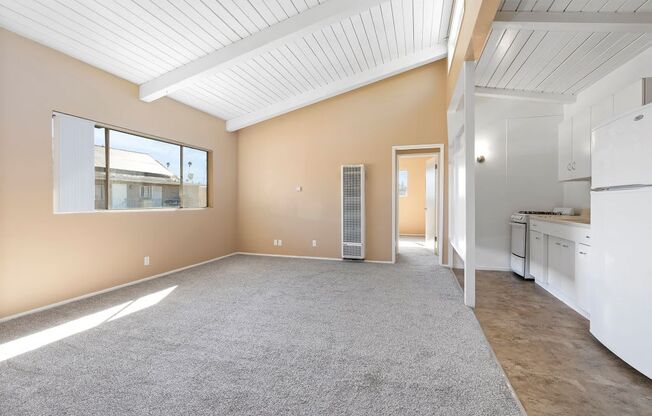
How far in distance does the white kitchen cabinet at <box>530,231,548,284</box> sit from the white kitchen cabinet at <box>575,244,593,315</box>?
0.71 meters

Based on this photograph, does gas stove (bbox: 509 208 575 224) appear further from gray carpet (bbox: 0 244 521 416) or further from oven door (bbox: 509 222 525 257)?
gray carpet (bbox: 0 244 521 416)

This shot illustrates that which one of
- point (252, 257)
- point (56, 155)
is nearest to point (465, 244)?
point (252, 257)

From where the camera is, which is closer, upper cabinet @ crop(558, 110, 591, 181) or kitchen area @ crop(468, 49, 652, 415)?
kitchen area @ crop(468, 49, 652, 415)

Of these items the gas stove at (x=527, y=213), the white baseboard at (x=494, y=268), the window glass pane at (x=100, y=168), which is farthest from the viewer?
the white baseboard at (x=494, y=268)

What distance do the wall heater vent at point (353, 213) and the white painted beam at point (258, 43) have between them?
2.47 meters

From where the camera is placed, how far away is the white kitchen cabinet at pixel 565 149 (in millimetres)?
3621

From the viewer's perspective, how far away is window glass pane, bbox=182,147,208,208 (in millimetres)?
4861

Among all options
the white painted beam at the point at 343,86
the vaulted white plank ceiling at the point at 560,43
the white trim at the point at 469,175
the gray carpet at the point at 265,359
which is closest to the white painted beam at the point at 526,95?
the vaulted white plank ceiling at the point at 560,43

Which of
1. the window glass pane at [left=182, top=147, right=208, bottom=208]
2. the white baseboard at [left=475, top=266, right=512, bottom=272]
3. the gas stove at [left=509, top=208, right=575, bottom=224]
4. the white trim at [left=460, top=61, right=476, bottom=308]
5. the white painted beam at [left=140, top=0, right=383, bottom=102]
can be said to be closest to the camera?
the white trim at [left=460, top=61, right=476, bottom=308]

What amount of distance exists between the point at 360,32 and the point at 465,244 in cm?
305

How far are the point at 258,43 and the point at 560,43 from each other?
3178 mm

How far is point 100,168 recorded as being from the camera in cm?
349

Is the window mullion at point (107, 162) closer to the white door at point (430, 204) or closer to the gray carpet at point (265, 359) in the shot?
the gray carpet at point (265, 359)

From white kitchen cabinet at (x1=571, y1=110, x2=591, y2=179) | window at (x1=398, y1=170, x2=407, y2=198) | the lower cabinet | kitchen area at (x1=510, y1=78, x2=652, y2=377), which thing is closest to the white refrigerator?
kitchen area at (x1=510, y1=78, x2=652, y2=377)
